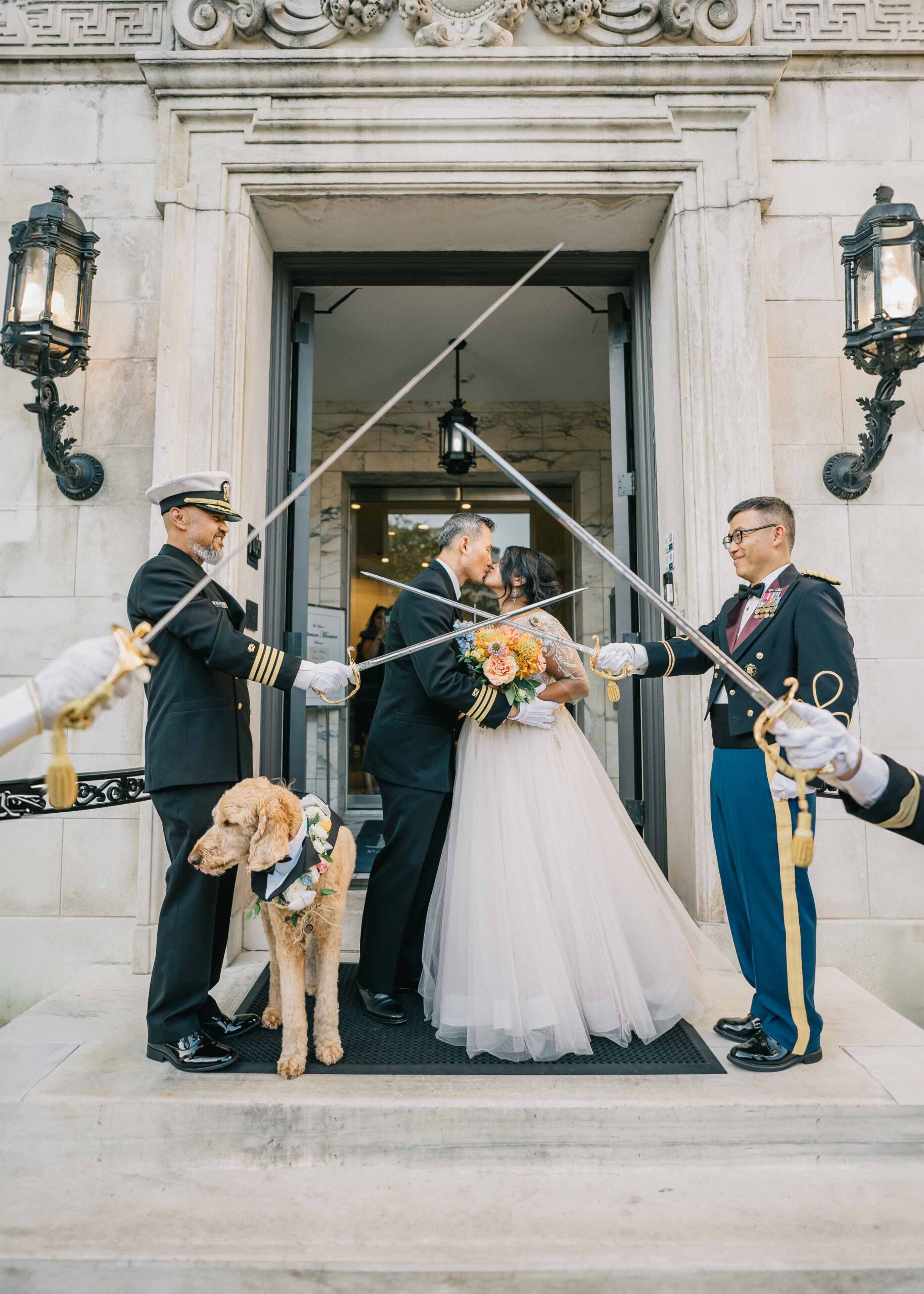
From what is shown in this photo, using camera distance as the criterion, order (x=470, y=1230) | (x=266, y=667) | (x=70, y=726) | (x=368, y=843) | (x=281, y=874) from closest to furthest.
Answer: (x=70, y=726) → (x=470, y=1230) → (x=281, y=874) → (x=266, y=667) → (x=368, y=843)

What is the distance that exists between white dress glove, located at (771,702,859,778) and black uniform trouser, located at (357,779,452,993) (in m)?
1.89

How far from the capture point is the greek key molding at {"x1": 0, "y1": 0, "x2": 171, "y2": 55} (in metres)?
4.66

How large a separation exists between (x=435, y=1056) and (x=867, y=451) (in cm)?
365

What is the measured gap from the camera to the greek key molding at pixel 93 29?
4.66m

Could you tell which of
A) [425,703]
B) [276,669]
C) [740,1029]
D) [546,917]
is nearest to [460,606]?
[425,703]

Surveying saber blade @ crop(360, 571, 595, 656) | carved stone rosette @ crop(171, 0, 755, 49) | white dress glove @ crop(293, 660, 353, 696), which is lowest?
white dress glove @ crop(293, 660, 353, 696)

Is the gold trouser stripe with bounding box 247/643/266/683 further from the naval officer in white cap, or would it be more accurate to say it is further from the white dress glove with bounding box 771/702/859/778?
the white dress glove with bounding box 771/702/859/778

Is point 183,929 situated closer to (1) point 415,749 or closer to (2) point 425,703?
(1) point 415,749

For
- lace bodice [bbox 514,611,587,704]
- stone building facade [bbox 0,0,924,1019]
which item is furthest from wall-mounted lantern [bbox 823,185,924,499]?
lace bodice [bbox 514,611,587,704]

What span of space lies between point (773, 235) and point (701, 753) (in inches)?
116

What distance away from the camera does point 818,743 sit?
6.44 feet

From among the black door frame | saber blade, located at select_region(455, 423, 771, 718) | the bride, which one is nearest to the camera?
saber blade, located at select_region(455, 423, 771, 718)

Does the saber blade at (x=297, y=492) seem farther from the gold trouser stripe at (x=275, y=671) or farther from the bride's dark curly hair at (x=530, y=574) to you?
the bride's dark curly hair at (x=530, y=574)

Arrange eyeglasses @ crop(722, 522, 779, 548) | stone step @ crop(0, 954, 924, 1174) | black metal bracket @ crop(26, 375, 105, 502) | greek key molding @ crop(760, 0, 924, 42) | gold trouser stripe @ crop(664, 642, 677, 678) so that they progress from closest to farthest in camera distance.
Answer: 1. stone step @ crop(0, 954, 924, 1174)
2. eyeglasses @ crop(722, 522, 779, 548)
3. gold trouser stripe @ crop(664, 642, 677, 678)
4. black metal bracket @ crop(26, 375, 105, 502)
5. greek key molding @ crop(760, 0, 924, 42)
